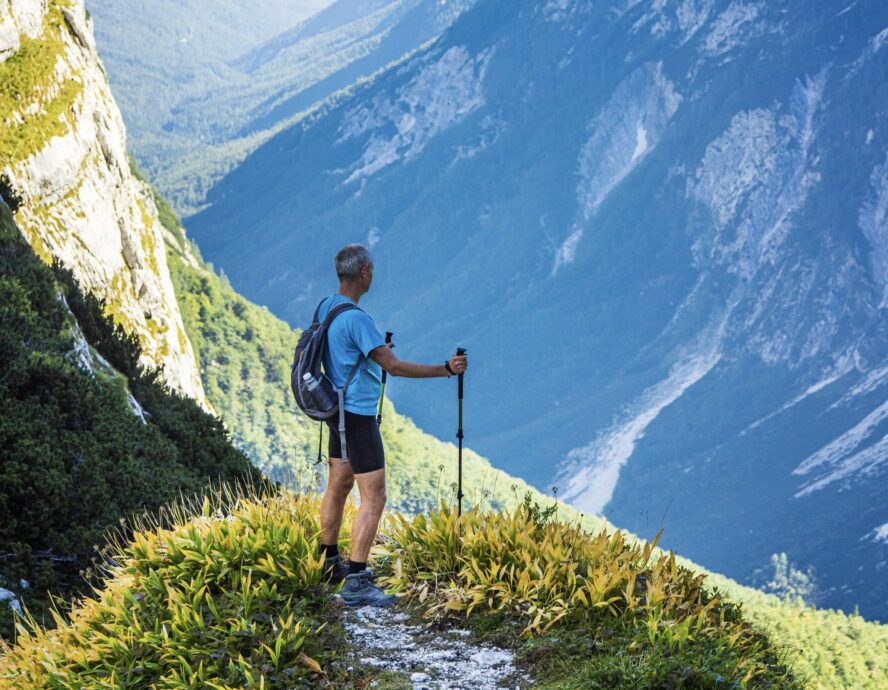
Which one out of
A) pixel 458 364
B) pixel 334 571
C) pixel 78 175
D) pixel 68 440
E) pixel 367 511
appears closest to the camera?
pixel 458 364

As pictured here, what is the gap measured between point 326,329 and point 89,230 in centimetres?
3659

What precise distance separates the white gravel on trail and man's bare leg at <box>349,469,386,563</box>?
1.59 ft

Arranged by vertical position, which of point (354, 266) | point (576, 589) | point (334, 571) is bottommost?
point (576, 589)

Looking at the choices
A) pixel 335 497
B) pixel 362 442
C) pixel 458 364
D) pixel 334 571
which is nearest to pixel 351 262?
pixel 458 364

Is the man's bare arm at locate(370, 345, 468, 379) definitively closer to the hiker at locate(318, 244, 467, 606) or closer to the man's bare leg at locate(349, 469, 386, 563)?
the hiker at locate(318, 244, 467, 606)

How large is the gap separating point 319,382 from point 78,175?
37961 millimetres

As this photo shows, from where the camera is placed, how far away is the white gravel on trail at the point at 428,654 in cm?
646

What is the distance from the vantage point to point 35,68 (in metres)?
38.3

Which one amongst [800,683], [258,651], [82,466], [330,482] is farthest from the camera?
[82,466]

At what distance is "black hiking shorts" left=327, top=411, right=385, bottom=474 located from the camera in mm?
7133

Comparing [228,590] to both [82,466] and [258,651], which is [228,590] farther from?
[82,466]

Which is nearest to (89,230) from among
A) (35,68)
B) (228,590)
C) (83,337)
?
(35,68)

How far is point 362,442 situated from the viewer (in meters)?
7.13

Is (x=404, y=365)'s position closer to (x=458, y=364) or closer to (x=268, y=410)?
(x=458, y=364)
